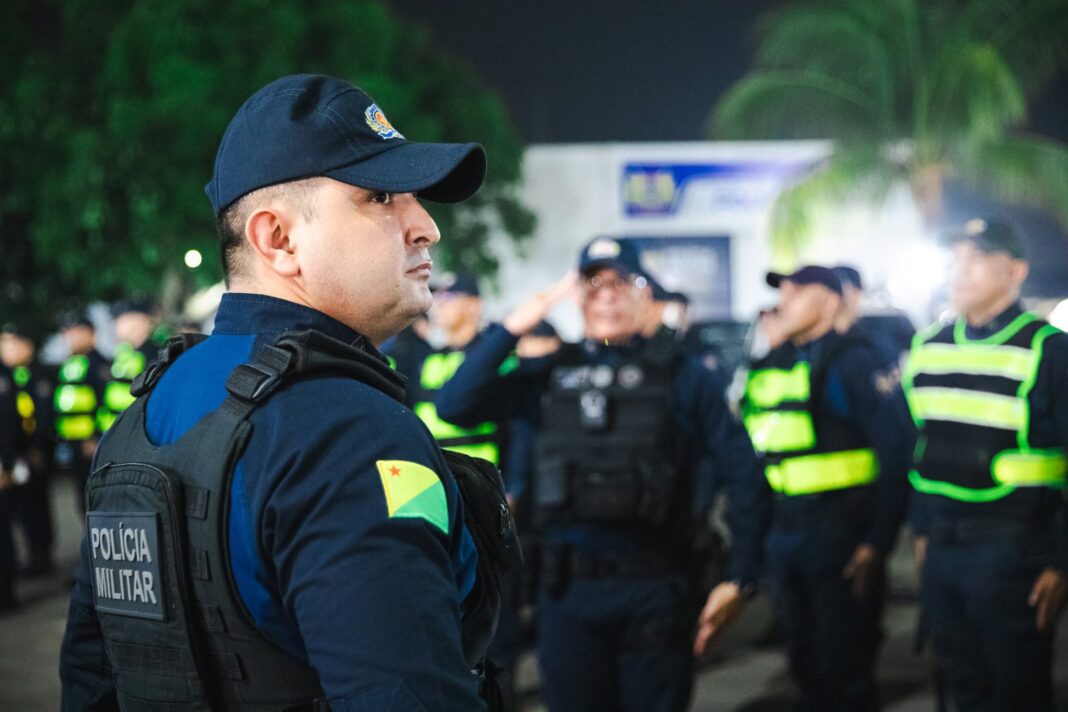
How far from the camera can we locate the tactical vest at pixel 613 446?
376 centimetres

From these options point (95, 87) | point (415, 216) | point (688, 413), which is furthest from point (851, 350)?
point (95, 87)

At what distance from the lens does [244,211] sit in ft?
5.06

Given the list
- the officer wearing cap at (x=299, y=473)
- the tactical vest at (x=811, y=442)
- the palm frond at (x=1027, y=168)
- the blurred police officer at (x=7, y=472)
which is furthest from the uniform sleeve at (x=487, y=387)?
the palm frond at (x=1027, y=168)

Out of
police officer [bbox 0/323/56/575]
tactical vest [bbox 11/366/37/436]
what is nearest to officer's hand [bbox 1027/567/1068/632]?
police officer [bbox 0/323/56/575]

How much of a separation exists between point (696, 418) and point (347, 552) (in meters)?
2.90

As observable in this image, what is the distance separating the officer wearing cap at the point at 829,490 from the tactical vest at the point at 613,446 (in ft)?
5.01

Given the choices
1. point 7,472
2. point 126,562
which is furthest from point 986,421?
point 7,472

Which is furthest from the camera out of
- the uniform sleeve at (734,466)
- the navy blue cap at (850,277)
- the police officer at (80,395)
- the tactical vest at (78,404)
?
the tactical vest at (78,404)

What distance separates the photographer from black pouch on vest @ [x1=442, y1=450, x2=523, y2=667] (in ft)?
5.02

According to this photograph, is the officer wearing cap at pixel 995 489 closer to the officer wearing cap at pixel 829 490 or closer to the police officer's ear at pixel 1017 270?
the police officer's ear at pixel 1017 270

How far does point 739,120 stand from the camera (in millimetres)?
20375

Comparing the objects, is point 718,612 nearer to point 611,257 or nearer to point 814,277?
point 611,257

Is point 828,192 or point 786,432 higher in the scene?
point 828,192

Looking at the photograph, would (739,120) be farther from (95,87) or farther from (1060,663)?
(1060,663)
